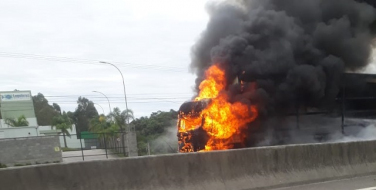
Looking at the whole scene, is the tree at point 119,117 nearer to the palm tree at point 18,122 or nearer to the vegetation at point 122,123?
the vegetation at point 122,123

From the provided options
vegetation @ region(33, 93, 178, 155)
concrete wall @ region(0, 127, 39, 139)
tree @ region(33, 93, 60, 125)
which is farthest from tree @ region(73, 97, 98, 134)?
concrete wall @ region(0, 127, 39, 139)

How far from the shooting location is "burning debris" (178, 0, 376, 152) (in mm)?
15180

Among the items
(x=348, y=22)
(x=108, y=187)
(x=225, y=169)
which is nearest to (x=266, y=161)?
(x=225, y=169)

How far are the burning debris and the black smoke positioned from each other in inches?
1.6

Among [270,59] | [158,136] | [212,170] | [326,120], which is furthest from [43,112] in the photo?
[212,170]

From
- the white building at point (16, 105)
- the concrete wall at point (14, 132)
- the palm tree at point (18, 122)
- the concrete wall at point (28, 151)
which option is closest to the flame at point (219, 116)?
the concrete wall at point (28, 151)

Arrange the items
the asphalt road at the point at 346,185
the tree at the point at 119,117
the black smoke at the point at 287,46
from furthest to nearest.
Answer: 1. the tree at the point at 119,117
2. the black smoke at the point at 287,46
3. the asphalt road at the point at 346,185

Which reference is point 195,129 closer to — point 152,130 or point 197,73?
point 197,73

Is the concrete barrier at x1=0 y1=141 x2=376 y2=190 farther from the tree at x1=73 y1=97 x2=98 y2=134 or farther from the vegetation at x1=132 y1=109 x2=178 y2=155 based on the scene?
the tree at x1=73 y1=97 x2=98 y2=134

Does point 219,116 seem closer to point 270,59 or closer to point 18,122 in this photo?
point 270,59

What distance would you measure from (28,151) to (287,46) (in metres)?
18.9

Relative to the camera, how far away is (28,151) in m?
26.4

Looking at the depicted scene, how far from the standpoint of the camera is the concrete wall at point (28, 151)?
25906 mm

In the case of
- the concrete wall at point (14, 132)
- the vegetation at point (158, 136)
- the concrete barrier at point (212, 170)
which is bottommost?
the vegetation at point (158, 136)
